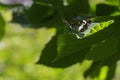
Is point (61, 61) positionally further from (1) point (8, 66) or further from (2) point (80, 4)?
(1) point (8, 66)

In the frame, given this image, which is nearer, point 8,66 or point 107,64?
point 107,64

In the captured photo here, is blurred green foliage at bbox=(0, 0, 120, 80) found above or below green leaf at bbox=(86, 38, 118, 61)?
above

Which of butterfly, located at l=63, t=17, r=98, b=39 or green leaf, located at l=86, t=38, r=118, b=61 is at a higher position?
butterfly, located at l=63, t=17, r=98, b=39

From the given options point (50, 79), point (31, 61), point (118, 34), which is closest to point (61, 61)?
point (118, 34)

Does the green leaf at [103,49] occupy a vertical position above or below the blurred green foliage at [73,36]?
below

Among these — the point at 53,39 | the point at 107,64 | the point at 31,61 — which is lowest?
the point at 107,64

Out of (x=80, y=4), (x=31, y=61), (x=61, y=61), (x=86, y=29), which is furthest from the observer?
(x=31, y=61)

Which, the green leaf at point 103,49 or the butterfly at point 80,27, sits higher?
the butterfly at point 80,27

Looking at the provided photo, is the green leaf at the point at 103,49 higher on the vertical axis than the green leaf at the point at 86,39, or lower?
lower
